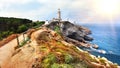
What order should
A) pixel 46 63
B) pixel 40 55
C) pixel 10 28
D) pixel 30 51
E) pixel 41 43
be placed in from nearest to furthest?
1. pixel 46 63
2. pixel 40 55
3. pixel 30 51
4. pixel 41 43
5. pixel 10 28

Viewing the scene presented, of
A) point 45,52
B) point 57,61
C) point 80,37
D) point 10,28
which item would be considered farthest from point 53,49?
point 80,37

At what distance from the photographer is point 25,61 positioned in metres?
29.3

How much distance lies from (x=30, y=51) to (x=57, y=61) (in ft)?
→ 19.4

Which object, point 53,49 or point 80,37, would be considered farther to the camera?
point 80,37

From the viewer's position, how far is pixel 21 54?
31.9 m

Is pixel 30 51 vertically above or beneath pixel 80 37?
above

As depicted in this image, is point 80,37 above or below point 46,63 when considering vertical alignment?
below

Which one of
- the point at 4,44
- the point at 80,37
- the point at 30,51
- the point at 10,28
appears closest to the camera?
the point at 30,51

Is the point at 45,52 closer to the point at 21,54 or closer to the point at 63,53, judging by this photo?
the point at 63,53

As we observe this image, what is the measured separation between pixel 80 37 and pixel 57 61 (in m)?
105

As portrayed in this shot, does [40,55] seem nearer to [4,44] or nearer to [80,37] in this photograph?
[4,44]

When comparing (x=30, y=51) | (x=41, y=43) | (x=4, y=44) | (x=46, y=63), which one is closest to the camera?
(x=46, y=63)

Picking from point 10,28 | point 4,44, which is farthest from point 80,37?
point 4,44

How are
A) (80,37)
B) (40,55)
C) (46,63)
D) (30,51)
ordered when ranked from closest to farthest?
(46,63) < (40,55) < (30,51) < (80,37)
